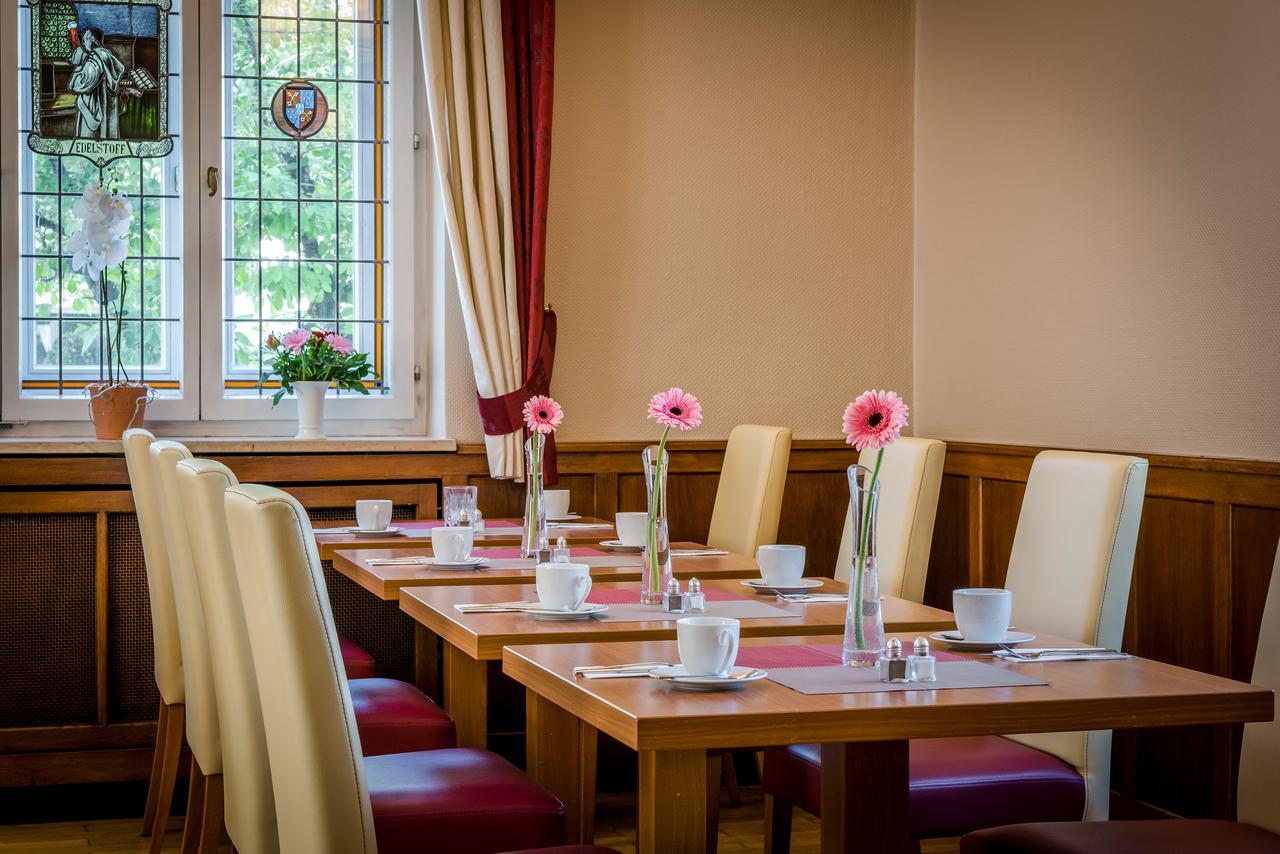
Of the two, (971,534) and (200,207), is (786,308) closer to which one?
(971,534)

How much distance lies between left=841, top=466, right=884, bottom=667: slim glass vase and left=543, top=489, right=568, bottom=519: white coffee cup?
1938mm

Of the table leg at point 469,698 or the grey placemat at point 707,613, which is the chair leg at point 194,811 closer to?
the table leg at point 469,698

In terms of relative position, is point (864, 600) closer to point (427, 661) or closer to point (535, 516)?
point (535, 516)

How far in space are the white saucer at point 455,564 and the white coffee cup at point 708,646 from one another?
1255 millimetres

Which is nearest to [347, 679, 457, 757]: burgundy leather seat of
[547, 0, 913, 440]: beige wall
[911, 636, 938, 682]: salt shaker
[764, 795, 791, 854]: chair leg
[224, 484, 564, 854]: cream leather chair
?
[764, 795, 791, 854]: chair leg

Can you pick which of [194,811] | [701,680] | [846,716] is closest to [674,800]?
[701,680]

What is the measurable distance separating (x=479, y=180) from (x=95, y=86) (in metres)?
1.14

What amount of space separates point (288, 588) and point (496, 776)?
2.29 feet

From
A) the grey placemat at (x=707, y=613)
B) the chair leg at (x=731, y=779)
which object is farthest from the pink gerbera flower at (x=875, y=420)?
the chair leg at (x=731, y=779)

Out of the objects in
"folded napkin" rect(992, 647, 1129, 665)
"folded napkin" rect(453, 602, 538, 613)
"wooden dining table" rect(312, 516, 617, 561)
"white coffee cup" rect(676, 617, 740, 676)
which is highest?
"white coffee cup" rect(676, 617, 740, 676)

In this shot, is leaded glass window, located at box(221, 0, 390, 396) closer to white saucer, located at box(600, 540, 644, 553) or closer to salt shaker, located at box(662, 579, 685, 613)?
white saucer, located at box(600, 540, 644, 553)

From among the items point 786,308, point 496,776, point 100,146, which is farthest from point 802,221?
point 496,776

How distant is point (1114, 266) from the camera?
140 inches

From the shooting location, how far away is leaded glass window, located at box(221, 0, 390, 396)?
4.20m
